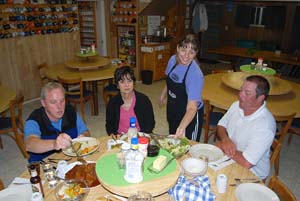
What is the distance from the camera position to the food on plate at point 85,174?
5.57ft

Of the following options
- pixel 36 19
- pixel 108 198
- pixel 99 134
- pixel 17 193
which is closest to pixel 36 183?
pixel 17 193

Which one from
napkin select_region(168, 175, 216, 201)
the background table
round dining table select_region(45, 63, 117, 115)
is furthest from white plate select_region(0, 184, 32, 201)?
the background table

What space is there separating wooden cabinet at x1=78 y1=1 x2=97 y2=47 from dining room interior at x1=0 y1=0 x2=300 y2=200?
27 mm

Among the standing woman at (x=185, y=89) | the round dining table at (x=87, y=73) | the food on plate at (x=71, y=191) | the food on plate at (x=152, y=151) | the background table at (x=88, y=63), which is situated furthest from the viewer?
the background table at (x=88, y=63)

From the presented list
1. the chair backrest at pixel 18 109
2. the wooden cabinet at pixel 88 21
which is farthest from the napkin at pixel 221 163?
the wooden cabinet at pixel 88 21

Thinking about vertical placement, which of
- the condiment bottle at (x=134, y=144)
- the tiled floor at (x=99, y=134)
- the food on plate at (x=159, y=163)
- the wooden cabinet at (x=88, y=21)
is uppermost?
the wooden cabinet at (x=88, y=21)

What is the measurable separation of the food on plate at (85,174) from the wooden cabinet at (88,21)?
584 centimetres

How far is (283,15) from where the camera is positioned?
24.7ft

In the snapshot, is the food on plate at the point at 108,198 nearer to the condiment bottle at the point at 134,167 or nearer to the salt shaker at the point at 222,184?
the condiment bottle at the point at 134,167

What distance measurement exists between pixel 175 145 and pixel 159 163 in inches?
19.2

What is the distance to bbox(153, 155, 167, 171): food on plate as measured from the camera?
61.0 inches

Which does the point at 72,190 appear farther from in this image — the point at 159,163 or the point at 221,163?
the point at 221,163

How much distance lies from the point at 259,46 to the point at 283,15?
41.1 inches

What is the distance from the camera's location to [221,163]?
1.94 metres
